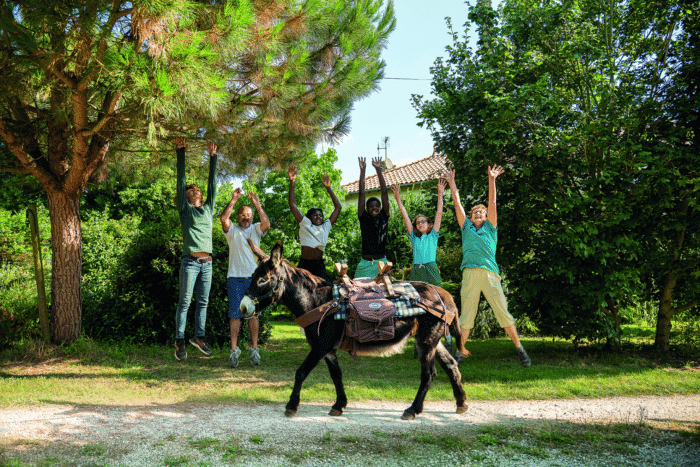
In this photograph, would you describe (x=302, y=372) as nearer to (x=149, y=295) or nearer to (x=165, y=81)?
(x=165, y=81)

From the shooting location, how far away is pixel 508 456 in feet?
13.0

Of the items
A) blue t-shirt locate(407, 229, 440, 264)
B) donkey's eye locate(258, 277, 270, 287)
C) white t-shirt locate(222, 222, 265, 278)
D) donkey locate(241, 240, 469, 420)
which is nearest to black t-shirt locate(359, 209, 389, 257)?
blue t-shirt locate(407, 229, 440, 264)

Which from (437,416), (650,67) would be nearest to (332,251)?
(650,67)

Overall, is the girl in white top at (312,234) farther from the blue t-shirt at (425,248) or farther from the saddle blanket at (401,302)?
the saddle blanket at (401,302)

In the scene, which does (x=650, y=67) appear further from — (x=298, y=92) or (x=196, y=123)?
(x=196, y=123)

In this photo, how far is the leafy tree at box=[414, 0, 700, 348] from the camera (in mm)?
7336

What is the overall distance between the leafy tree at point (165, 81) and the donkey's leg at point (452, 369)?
12.6 ft

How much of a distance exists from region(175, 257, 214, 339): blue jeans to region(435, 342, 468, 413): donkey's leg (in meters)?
3.36

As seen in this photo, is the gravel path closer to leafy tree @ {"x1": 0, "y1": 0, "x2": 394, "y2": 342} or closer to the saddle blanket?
the saddle blanket

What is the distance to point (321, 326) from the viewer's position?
4.66 m

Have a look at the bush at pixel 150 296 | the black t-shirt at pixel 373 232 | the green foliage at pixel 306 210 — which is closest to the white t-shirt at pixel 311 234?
the black t-shirt at pixel 373 232

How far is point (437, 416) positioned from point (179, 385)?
345 cm

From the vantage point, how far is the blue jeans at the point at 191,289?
642 cm

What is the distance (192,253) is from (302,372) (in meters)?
2.73
